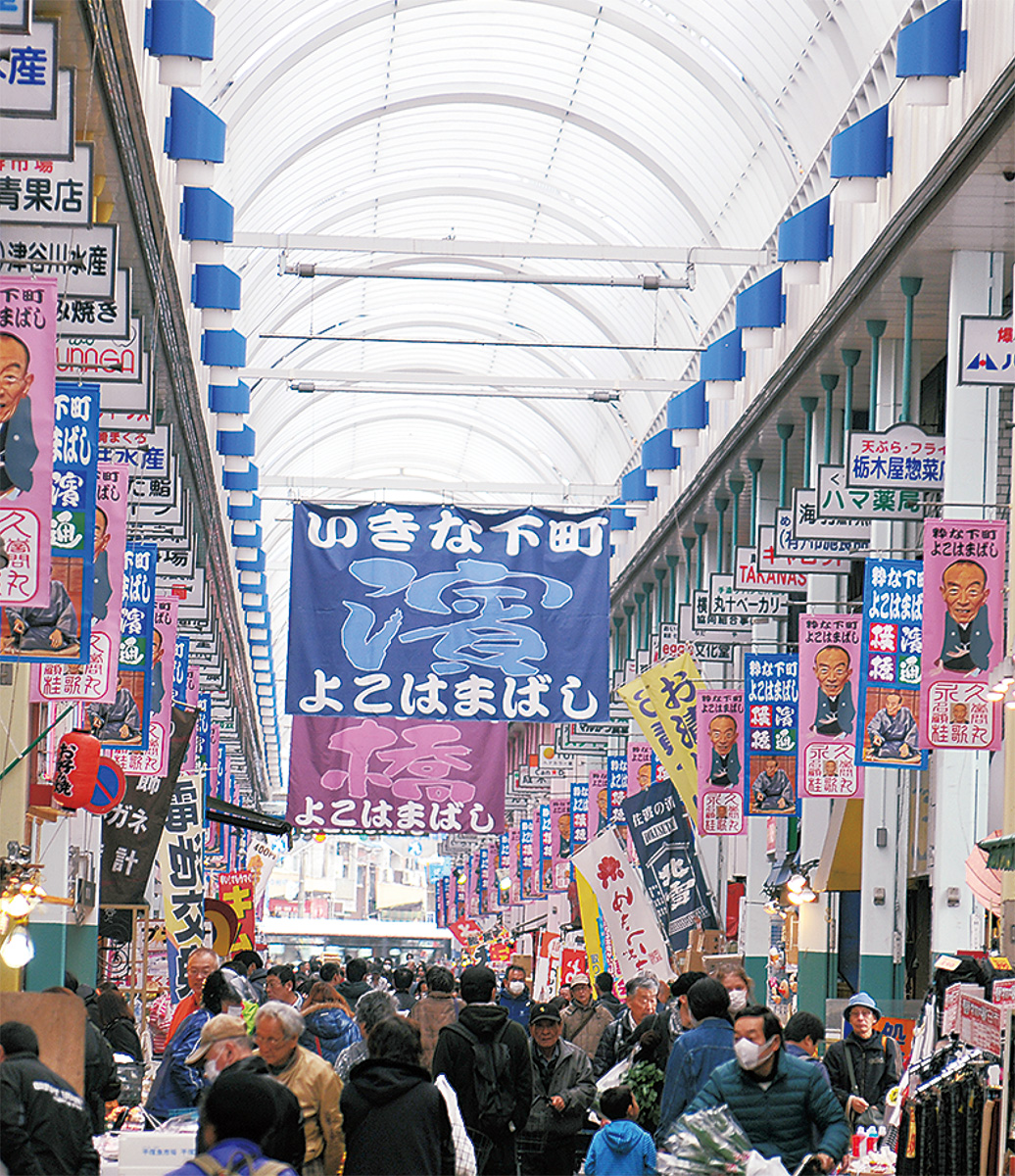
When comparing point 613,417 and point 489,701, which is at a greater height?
point 613,417

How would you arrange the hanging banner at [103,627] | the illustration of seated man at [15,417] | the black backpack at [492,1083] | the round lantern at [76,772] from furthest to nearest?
the round lantern at [76,772] → the hanging banner at [103,627] → the black backpack at [492,1083] → the illustration of seated man at [15,417]

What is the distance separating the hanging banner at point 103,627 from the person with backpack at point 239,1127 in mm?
8510

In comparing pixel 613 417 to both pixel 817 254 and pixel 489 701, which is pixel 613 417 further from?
pixel 817 254

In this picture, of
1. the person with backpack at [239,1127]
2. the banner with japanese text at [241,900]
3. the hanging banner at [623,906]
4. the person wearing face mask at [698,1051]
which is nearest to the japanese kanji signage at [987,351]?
the person wearing face mask at [698,1051]

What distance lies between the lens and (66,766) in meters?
17.8

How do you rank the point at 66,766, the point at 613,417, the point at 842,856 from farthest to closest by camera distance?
the point at 613,417, the point at 842,856, the point at 66,766

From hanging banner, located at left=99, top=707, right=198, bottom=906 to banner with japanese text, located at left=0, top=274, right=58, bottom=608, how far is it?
10.7 m

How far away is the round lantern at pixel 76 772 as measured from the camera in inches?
698

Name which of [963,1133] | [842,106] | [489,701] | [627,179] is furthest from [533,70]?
[963,1133]

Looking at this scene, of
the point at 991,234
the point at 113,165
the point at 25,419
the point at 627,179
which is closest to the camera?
the point at 25,419

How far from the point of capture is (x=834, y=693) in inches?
697

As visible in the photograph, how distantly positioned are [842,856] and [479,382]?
7.63 meters

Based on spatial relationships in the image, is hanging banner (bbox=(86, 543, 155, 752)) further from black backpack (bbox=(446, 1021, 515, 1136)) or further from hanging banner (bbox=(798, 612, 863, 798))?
black backpack (bbox=(446, 1021, 515, 1136))

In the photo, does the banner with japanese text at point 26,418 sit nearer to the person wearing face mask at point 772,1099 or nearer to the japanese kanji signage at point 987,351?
the person wearing face mask at point 772,1099
